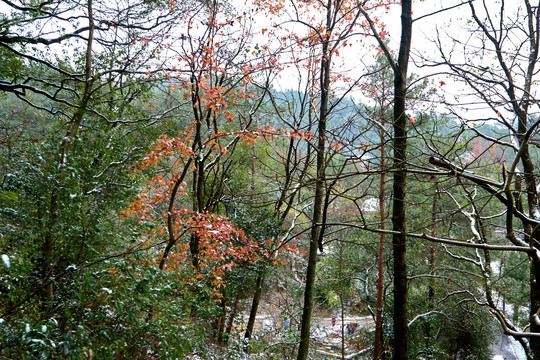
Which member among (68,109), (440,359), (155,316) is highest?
(68,109)

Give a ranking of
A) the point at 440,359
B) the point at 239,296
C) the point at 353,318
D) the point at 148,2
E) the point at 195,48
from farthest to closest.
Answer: the point at 353,318, the point at 440,359, the point at 239,296, the point at 148,2, the point at 195,48

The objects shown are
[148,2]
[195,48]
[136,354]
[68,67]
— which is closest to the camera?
[136,354]

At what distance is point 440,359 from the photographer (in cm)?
1074

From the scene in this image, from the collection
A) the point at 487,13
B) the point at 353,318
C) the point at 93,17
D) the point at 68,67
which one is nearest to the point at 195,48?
the point at 93,17

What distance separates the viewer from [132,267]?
310cm

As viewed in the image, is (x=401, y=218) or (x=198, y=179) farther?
(x=198, y=179)

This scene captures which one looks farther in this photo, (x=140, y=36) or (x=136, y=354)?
(x=140, y=36)

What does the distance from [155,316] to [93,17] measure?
236 inches

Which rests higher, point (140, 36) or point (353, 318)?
point (140, 36)

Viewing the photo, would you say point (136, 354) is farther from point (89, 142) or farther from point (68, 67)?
point (68, 67)

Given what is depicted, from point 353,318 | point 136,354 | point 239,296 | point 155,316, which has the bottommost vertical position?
point 353,318

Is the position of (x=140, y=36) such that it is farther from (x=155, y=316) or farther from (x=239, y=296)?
(x=239, y=296)

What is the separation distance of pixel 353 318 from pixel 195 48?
67.7ft

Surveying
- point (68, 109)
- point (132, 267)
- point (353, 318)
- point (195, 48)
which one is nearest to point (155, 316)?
point (132, 267)
